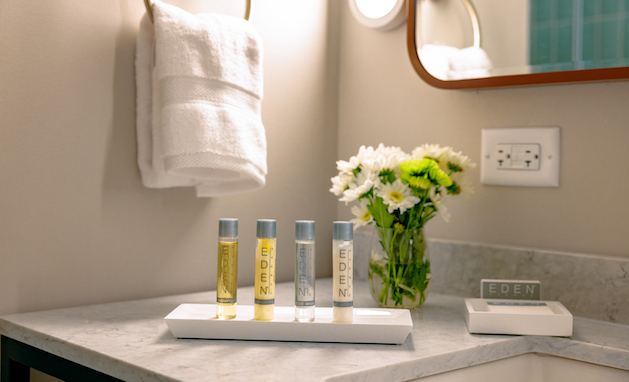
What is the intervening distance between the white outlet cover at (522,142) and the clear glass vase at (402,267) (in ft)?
0.71

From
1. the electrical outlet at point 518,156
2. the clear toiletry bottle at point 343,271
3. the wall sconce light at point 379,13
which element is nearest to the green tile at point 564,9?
the electrical outlet at point 518,156

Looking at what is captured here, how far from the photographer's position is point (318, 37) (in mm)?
1417

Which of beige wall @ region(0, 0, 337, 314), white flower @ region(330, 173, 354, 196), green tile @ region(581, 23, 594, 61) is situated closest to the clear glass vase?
white flower @ region(330, 173, 354, 196)

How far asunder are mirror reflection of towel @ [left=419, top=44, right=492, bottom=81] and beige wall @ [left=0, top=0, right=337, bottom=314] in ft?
1.13

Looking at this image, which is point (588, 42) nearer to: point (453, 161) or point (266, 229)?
point (453, 161)

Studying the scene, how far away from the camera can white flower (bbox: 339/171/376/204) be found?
1.04 metres

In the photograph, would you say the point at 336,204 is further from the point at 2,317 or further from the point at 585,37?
the point at 2,317

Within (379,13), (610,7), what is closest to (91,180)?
(379,13)

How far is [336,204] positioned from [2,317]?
792mm

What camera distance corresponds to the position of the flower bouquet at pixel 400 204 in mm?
1028

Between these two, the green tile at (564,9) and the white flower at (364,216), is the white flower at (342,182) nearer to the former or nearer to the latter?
the white flower at (364,216)

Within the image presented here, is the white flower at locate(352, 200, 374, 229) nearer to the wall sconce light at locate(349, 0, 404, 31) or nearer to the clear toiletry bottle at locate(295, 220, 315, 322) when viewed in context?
the clear toiletry bottle at locate(295, 220, 315, 322)

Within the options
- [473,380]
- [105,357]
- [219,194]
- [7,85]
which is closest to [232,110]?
[219,194]

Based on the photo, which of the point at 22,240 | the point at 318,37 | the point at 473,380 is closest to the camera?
the point at 473,380
